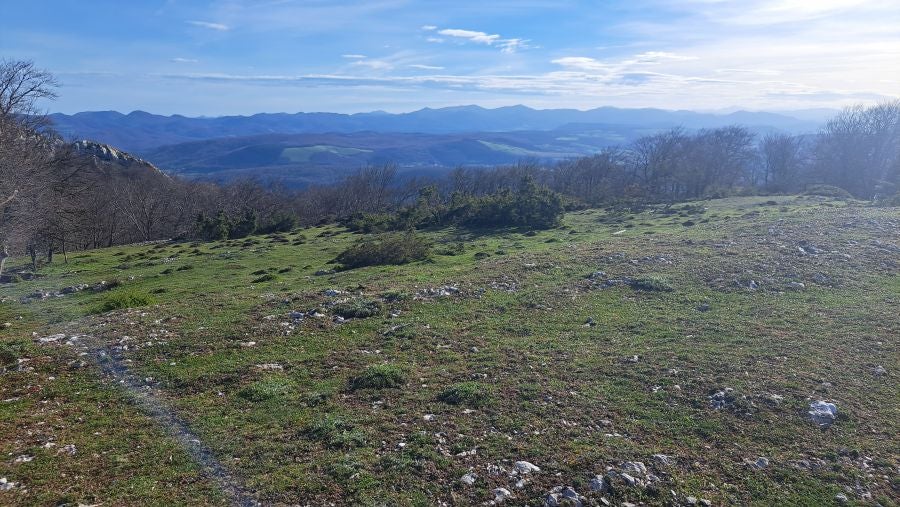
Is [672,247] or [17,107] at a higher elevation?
[17,107]

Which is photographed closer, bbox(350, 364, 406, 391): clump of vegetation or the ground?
the ground

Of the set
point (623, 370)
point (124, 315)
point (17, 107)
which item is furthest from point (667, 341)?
point (17, 107)

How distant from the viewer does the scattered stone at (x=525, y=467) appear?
7.25 meters

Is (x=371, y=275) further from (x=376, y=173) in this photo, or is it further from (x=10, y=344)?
(x=376, y=173)

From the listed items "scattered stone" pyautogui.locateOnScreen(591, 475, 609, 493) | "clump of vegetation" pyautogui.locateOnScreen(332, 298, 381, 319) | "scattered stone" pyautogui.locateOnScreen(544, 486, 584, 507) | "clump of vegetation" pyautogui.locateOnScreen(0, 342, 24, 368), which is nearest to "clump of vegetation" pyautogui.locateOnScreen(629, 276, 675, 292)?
"clump of vegetation" pyautogui.locateOnScreen(332, 298, 381, 319)

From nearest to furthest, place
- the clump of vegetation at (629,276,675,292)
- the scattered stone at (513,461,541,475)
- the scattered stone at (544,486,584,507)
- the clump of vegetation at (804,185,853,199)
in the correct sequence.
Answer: the scattered stone at (544,486,584,507) → the scattered stone at (513,461,541,475) → the clump of vegetation at (629,276,675,292) → the clump of vegetation at (804,185,853,199)

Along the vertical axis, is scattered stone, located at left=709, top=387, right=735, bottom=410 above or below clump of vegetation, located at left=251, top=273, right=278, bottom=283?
above

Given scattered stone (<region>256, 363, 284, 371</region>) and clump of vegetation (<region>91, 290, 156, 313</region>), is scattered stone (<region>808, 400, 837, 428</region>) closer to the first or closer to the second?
scattered stone (<region>256, 363, 284, 371</region>)

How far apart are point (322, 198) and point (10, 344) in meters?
84.8

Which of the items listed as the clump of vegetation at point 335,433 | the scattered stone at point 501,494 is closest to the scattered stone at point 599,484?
the scattered stone at point 501,494

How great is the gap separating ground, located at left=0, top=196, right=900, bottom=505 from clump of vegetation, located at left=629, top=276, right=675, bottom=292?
11 centimetres

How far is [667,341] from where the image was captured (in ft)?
40.0

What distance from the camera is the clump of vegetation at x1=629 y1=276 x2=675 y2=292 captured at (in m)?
16.5

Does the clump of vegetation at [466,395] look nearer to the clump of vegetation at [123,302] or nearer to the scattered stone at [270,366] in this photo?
the scattered stone at [270,366]
